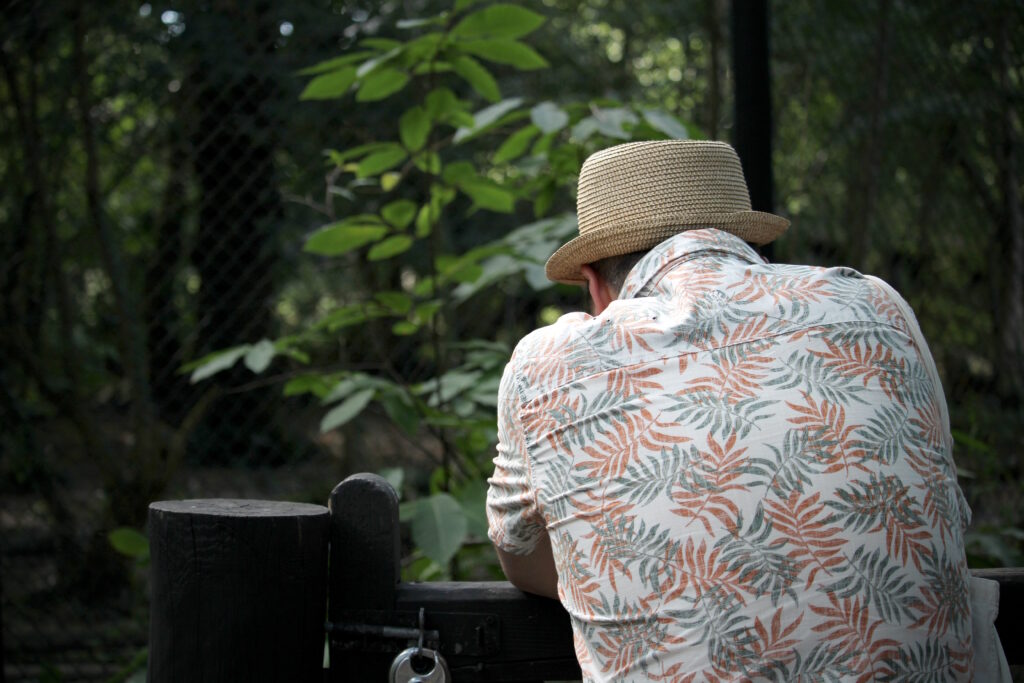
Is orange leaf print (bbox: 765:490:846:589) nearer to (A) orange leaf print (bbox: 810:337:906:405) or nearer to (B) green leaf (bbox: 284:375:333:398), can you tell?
(A) orange leaf print (bbox: 810:337:906:405)

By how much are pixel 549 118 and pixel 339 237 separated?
23.4 inches

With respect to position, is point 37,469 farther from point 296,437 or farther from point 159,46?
point 159,46

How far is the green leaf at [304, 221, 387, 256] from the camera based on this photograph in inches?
94.0

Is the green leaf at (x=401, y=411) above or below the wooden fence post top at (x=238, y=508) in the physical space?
below

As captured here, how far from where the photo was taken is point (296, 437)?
3846 millimetres

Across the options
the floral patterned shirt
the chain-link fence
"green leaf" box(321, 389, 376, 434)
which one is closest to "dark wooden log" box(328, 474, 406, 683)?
the floral patterned shirt

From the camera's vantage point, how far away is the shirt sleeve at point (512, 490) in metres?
1.32

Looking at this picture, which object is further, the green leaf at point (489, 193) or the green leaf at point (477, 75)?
the green leaf at point (489, 193)

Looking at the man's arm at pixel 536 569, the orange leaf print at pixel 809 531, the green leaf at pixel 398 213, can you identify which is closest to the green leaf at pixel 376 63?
the green leaf at pixel 398 213

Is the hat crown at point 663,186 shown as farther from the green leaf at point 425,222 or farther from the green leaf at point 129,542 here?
the green leaf at point 129,542

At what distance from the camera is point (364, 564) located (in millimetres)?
1534

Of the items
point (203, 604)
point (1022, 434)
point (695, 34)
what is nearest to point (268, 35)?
point (695, 34)

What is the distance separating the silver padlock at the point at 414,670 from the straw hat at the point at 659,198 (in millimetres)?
643

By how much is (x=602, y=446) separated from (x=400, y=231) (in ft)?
4.74
